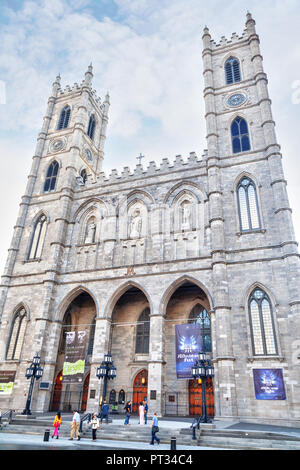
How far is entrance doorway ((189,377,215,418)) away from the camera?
21891 mm

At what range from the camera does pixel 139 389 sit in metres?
23.8

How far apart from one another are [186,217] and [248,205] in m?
4.42

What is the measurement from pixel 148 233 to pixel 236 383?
11.5 metres

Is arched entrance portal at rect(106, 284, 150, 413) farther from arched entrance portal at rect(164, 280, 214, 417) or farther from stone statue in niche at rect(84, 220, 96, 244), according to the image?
stone statue in niche at rect(84, 220, 96, 244)

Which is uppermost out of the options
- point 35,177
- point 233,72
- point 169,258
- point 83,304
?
point 233,72

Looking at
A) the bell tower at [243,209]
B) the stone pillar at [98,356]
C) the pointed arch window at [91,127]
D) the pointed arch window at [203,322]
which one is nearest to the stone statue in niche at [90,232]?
the stone pillar at [98,356]

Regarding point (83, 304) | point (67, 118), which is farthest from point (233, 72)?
point (83, 304)

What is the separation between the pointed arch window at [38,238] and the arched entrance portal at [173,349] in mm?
12034

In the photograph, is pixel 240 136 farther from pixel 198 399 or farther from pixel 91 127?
pixel 198 399

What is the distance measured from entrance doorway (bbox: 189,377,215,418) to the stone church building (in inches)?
3.4

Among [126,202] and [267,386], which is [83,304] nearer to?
[126,202]

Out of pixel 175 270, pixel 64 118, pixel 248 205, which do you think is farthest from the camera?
pixel 64 118

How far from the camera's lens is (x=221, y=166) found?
24.6 metres

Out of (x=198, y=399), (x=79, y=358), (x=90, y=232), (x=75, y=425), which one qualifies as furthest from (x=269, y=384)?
(x=90, y=232)
